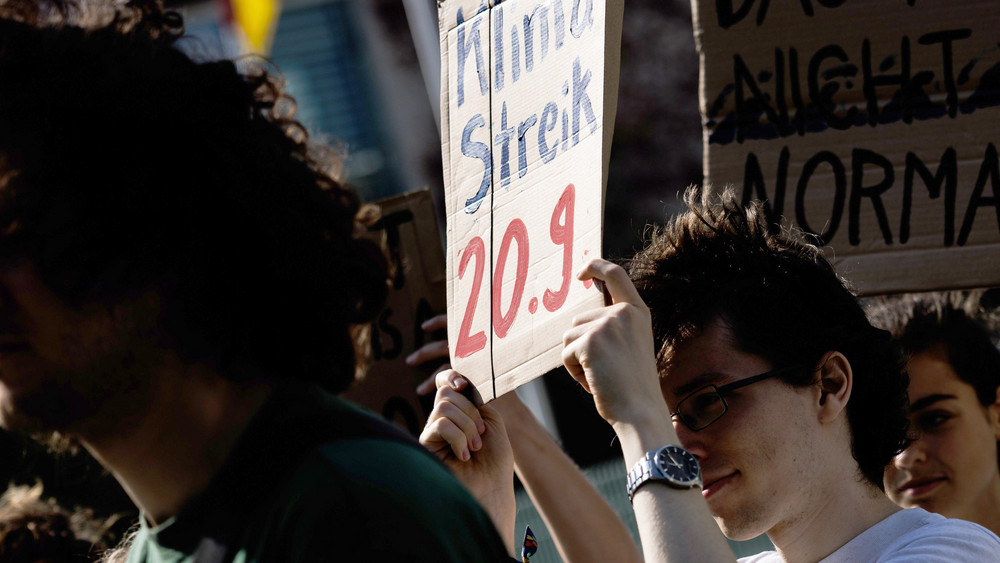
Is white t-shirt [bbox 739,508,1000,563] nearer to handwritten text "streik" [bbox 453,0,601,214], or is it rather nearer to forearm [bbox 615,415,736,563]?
forearm [bbox 615,415,736,563]

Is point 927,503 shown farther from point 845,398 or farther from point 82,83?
point 82,83

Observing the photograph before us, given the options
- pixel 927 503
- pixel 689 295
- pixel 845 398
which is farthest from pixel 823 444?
pixel 927 503

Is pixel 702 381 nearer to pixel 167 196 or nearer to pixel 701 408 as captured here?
pixel 701 408

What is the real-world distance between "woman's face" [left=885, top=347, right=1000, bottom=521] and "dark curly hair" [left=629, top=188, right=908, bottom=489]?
60 centimetres

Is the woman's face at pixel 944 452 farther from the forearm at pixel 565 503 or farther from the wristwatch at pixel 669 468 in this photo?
the wristwatch at pixel 669 468

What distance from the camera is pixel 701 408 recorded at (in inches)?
74.0

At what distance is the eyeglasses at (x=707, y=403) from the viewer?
1862 millimetres

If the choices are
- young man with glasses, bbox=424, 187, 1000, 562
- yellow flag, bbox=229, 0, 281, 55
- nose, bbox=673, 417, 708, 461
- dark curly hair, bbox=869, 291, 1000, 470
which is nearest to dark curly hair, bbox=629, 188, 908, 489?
young man with glasses, bbox=424, 187, 1000, 562

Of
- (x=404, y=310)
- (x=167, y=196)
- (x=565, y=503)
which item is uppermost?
(x=167, y=196)

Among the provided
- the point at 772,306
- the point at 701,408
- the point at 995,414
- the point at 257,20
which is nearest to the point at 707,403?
the point at 701,408

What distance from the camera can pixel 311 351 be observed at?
117 centimetres

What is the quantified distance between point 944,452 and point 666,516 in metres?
1.36

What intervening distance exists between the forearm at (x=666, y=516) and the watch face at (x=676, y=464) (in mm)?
14

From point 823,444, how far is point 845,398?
0.11 m
